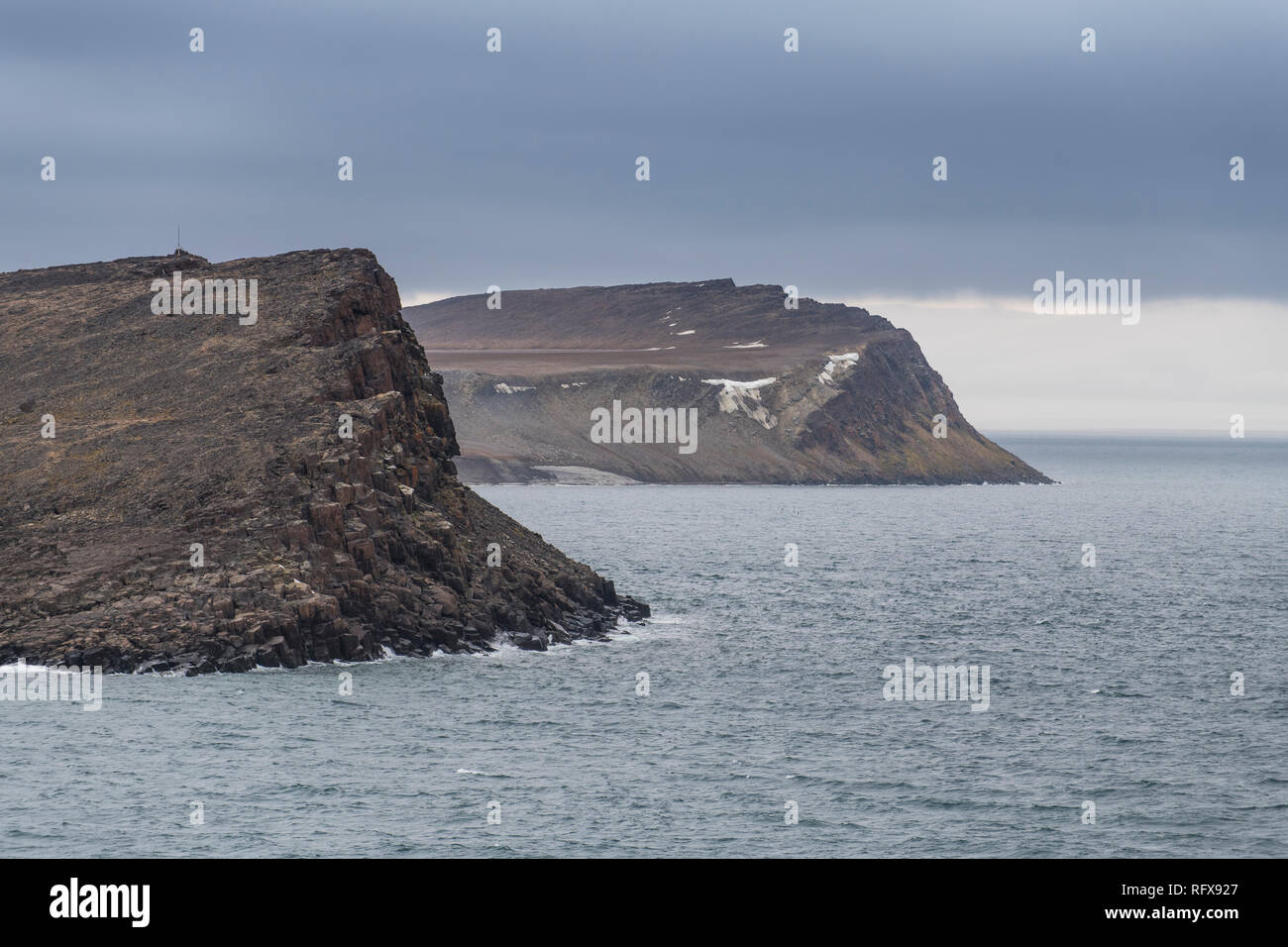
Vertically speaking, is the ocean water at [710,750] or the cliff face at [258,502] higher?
the cliff face at [258,502]

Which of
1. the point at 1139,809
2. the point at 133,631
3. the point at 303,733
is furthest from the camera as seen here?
the point at 133,631

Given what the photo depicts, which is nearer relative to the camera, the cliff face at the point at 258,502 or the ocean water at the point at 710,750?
the ocean water at the point at 710,750

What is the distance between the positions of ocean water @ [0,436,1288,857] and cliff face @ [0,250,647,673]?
3.03 meters

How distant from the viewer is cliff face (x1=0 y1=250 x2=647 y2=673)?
59094 mm

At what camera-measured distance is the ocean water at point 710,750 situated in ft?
121

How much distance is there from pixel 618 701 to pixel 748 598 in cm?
3623

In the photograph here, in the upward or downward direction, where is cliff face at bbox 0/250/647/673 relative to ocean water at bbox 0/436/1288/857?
upward

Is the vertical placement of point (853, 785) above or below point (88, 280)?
below

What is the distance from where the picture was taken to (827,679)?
199ft

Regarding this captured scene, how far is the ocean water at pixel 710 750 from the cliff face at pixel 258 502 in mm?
3027

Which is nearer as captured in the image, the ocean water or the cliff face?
the ocean water

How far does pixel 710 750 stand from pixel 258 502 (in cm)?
2747

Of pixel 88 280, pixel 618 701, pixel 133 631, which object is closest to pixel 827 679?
pixel 618 701
